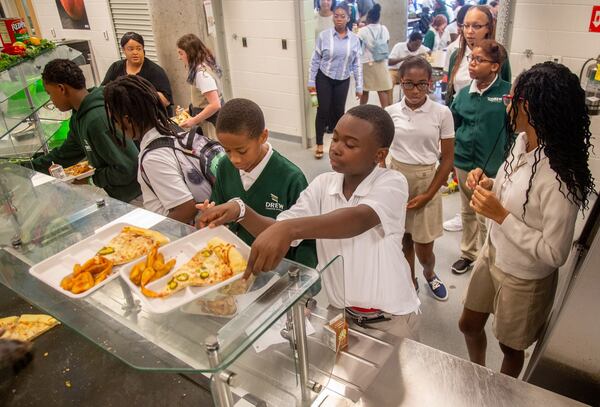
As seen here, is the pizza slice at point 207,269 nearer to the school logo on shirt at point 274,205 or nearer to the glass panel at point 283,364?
the glass panel at point 283,364

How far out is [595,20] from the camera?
11.0 feet

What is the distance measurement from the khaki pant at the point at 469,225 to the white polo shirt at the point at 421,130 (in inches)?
14.9

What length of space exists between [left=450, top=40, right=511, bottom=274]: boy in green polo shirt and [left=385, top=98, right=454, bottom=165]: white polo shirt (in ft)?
0.83

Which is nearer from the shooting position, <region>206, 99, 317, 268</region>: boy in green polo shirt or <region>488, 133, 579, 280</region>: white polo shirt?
<region>488, 133, 579, 280</region>: white polo shirt

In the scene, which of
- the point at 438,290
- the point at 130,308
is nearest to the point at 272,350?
the point at 130,308

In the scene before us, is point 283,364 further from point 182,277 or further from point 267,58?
point 267,58

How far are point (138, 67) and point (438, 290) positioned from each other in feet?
10.9

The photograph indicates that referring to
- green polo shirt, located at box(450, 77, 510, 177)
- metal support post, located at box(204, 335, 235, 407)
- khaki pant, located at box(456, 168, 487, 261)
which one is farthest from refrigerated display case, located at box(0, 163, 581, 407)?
khaki pant, located at box(456, 168, 487, 261)

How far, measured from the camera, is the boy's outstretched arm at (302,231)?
1073 millimetres

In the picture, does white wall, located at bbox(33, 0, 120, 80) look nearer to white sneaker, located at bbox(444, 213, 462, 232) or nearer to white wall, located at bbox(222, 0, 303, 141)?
white wall, located at bbox(222, 0, 303, 141)

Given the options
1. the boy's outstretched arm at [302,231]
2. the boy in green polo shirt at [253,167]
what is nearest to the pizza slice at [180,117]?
the boy in green polo shirt at [253,167]

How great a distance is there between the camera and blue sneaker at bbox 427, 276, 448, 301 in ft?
9.73

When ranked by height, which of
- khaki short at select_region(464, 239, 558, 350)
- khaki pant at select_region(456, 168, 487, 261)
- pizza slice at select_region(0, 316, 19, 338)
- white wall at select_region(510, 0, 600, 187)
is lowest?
khaki pant at select_region(456, 168, 487, 261)

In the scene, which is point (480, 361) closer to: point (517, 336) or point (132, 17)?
point (517, 336)
